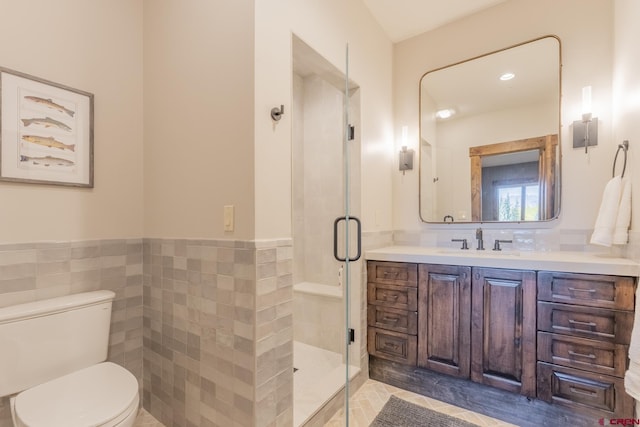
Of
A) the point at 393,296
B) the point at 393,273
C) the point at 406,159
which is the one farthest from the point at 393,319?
the point at 406,159

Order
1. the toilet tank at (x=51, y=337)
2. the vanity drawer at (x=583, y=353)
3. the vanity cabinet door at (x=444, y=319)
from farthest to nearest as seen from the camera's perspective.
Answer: the vanity cabinet door at (x=444, y=319) → the vanity drawer at (x=583, y=353) → the toilet tank at (x=51, y=337)

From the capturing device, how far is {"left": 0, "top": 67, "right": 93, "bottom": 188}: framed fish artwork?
1.35 meters

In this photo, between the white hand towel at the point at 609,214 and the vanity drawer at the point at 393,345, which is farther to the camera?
the vanity drawer at the point at 393,345

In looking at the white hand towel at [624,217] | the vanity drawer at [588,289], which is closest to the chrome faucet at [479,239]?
the vanity drawer at [588,289]

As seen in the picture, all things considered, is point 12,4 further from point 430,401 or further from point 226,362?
point 430,401

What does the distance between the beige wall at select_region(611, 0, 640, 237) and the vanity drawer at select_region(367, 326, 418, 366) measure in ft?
4.74

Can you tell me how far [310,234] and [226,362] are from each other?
5.20ft

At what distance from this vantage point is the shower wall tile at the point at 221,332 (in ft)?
4.21

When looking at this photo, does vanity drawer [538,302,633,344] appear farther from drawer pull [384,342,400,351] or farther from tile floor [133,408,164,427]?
tile floor [133,408,164,427]

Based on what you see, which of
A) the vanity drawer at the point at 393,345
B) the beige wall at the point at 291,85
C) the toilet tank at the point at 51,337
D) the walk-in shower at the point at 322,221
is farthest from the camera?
the walk-in shower at the point at 322,221

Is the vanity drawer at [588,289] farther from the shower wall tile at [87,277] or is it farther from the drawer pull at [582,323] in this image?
the shower wall tile at [87,277]

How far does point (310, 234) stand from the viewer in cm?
283

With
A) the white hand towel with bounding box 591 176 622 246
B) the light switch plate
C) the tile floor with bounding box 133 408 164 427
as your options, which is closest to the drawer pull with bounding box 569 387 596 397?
the white hand towel with bounding box 591 176 622 246

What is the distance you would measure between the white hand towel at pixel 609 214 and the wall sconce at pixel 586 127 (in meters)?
0.34
